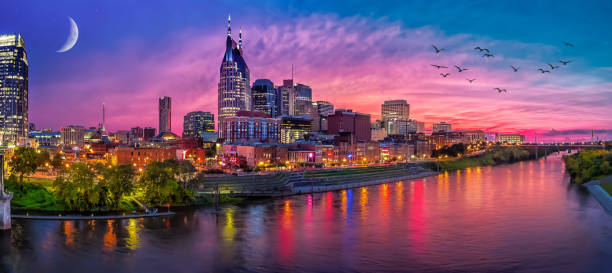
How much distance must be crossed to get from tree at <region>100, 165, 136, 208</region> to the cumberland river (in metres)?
5.86

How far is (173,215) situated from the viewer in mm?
45094

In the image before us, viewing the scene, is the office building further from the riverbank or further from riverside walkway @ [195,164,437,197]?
the riverbank

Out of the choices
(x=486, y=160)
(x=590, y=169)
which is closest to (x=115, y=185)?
(x=590, y=169)

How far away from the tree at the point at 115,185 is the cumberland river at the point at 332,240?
5.86 metres

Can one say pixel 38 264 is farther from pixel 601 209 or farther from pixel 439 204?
pixel 601 209

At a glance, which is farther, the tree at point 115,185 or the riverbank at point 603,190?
the riverbank at point 603,190

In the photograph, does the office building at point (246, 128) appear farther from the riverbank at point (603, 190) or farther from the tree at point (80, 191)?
the tree at point (80, 191)

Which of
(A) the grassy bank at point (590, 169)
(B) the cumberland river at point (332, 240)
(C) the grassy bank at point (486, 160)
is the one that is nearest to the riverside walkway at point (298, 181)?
(B) the cumberland river at point (332, 240)

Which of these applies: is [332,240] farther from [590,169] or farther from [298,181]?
[590,169]

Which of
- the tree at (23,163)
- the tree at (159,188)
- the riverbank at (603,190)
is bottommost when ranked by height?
the riverbank at (603,190)

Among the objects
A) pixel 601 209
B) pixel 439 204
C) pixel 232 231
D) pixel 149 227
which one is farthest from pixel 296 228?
pixel 601 209

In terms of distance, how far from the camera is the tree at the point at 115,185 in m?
45.3

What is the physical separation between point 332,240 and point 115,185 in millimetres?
24869

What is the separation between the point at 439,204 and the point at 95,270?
4253 cm
